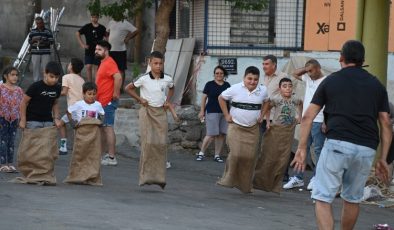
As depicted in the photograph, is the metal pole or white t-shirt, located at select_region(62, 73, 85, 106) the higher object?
the metal pole

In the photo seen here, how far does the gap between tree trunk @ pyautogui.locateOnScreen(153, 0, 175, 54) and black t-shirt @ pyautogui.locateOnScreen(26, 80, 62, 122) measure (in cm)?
523

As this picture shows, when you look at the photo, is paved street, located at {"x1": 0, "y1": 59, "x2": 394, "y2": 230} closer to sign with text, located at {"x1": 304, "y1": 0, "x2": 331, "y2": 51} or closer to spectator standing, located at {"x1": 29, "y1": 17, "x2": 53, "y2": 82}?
sign with text, located at {"x1": 304, "y1": 0, "x2": 331, "y2": 51}

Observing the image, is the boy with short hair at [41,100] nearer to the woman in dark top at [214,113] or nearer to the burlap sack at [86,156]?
the burlap sack at [86,156]

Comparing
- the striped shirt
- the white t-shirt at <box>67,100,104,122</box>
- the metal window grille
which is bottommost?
the white t-shirt at <box>67,100,104,122</box>

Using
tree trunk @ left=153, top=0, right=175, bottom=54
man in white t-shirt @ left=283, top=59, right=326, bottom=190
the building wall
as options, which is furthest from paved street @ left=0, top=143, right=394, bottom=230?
the building wall

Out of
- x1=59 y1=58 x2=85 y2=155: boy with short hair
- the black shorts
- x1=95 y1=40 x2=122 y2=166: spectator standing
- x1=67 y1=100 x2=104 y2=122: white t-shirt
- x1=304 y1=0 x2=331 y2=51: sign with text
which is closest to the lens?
x1=67 y1=100 x2=104 y2=122: white t-shirt

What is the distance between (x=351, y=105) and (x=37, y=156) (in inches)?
189

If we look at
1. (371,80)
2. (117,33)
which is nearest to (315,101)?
(371,80)

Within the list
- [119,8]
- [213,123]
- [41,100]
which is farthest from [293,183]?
[119,8]

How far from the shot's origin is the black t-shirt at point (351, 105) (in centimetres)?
808

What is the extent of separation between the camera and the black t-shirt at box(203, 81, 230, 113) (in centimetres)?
1528

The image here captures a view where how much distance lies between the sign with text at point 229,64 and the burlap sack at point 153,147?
488cm

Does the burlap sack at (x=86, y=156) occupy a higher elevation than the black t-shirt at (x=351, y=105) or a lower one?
lower

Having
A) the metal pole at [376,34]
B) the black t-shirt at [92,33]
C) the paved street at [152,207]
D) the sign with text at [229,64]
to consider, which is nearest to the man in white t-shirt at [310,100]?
the paved street at [152,207]
